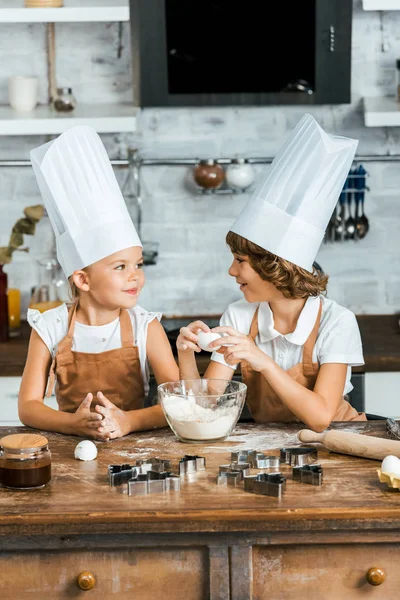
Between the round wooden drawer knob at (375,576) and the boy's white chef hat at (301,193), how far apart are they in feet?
2.76

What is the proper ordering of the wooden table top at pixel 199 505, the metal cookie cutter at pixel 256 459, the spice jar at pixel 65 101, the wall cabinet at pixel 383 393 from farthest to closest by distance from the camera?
the spice jar at pixel 65 101 < the wall cabinet at pixel 383 393 < the metal cookie cutter at pixel 256 459 < the wooden table top at pixel 199 505

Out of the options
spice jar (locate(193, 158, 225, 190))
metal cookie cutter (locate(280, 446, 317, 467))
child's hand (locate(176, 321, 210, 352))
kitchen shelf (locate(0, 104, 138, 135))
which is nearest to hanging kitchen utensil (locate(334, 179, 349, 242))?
spice jar (locate(193, 158, 225, 190))

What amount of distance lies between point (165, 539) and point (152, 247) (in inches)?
84.2

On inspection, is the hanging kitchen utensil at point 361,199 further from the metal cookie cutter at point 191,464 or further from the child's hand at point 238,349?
the metal cookie cutter at point 191,464

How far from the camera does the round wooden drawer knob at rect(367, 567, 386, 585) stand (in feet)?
5.41

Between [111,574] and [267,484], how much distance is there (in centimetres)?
30

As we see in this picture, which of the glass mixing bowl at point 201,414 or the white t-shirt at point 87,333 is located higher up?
the white t-shirt at point 87,333

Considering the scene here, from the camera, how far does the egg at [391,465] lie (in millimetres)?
1681

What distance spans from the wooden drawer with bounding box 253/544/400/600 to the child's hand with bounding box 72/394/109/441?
0.51m

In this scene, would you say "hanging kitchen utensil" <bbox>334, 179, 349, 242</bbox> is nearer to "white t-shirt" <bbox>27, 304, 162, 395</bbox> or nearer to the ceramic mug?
the ceramic mug

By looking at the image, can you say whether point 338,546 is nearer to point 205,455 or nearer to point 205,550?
point 205,550

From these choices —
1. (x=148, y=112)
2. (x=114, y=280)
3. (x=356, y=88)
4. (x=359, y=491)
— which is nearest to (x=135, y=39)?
(x=148, y=112)

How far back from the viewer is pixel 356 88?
3.66 meters

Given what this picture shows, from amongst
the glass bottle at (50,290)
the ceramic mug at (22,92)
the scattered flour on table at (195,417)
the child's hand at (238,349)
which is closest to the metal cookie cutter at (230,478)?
the scattered flour on table at (195,417)
